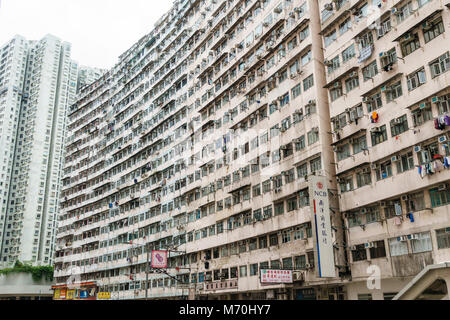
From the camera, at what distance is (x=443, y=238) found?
64.7 ft

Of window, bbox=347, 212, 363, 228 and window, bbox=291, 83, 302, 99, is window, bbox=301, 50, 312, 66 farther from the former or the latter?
window, bbox=347, 212, 363, 228

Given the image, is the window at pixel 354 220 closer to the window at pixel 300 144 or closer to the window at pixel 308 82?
the window at pixel 300 144

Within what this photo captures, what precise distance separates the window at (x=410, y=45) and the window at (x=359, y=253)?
1070 centimetres

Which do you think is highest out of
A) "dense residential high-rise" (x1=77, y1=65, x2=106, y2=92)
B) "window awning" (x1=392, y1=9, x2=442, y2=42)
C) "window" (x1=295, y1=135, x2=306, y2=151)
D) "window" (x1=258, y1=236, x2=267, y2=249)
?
"dense residential high-rise" (x1=77, y1=65, x2=106, y2=92)

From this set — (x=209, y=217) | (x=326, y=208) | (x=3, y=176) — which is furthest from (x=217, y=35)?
(x=3, y=176)

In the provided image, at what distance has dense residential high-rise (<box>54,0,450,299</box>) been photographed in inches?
859

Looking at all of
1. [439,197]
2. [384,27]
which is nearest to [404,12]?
[384,27]

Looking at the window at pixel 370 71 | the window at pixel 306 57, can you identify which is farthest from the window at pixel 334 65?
the window at pixel 370 71

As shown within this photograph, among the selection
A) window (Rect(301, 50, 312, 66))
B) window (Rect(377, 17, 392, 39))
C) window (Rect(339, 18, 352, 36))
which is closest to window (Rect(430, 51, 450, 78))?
window (Rect(377, 17, 392, 39))

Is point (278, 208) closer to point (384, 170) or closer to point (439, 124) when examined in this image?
point (384, 170)

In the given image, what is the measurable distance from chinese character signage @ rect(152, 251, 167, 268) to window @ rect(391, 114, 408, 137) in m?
21.8

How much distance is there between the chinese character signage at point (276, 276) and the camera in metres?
25.4

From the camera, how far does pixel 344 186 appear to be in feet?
84.2
